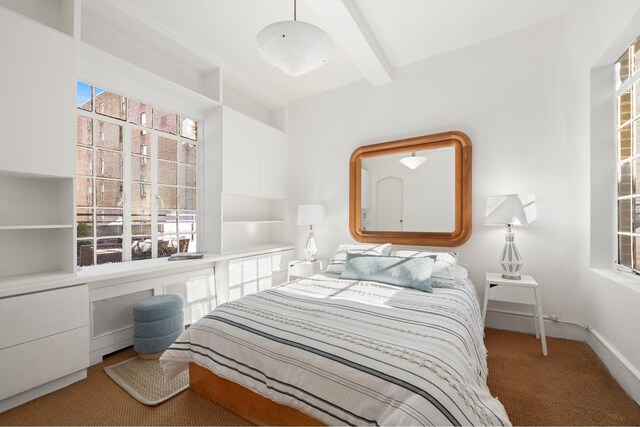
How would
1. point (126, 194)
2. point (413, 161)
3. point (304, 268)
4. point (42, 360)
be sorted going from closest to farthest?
1. point (42, 360)
2. point (126, 194)
3. point (413, 161)
4. point (304, 268)

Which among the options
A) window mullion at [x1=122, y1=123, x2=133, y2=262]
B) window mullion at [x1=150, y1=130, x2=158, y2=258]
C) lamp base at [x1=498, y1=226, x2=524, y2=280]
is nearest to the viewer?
lamp base at [x1=498, y1=226, x2=524, y2=280]

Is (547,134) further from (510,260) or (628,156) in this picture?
(510,260)

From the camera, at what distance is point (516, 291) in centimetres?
256

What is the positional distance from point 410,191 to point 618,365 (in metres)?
2.11

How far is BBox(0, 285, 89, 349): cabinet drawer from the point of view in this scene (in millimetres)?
1737

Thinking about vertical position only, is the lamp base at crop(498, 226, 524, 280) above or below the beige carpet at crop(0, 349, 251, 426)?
above

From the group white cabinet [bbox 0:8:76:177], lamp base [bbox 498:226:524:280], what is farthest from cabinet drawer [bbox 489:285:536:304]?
white cabinet [bbox 0:8:76:177]

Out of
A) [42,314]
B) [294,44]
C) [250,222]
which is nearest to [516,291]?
[294,44]

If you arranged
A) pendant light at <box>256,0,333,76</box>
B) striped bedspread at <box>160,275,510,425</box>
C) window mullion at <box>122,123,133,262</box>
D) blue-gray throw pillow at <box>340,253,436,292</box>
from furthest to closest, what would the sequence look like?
window mullion at <box>122,123,133,262</box>
blue-gray throw pillow at <box>340,253,436,292</box>
pendant light at <box>256,0,333,76</box>
striped bedspread at <box>160,275,510,425</box>

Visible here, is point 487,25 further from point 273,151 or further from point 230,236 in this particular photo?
point 230,236

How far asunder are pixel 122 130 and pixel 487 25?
11.9ft

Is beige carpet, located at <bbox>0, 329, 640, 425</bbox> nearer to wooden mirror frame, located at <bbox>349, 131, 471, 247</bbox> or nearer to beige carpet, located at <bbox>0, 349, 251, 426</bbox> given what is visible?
beige carpet, located at <bbox>0, 349, 251, 426</bbox>

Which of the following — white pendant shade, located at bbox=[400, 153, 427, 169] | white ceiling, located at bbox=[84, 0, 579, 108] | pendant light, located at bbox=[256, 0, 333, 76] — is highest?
white ceiling, located at bbox=[84, 0, 579, 108]

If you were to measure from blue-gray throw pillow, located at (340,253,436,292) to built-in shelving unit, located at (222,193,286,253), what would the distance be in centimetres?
157
